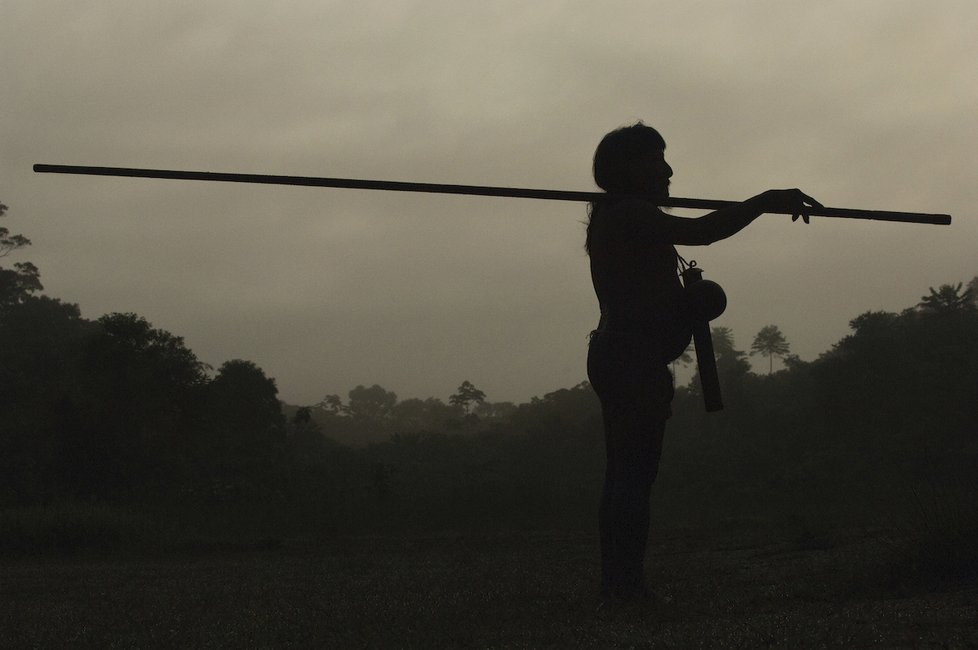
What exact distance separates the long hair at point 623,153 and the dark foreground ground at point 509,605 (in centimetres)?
210

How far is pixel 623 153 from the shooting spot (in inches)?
189

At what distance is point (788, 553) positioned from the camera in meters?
6.71

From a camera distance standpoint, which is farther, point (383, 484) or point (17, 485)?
point (17, 485)

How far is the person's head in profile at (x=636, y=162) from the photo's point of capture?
4.78m

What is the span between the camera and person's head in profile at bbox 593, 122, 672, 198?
478 centimetres

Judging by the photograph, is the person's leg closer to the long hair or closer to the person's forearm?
the person's forearm

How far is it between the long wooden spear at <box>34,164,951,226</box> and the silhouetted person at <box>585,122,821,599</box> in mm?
208

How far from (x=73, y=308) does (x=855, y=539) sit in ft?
217

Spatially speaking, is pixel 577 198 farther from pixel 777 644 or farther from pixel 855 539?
pixel 855 539

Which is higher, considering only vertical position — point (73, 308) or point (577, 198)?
point (73, 308)

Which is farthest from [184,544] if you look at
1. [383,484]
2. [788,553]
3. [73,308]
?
[73,308]

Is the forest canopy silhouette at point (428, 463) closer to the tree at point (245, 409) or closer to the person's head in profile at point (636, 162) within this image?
the tree at point (245, 409)

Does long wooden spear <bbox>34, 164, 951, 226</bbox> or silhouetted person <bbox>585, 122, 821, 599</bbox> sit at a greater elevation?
long wooden spear <bbox>34, 164, 951, 226</bbox>

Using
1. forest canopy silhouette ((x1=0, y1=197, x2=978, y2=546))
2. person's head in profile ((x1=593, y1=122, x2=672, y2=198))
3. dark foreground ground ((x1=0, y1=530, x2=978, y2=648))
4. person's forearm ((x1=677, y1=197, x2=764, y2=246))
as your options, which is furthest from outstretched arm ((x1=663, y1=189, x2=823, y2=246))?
forest canopy silhouette ((x1=0, y1=197, x2=978, y2=546))
